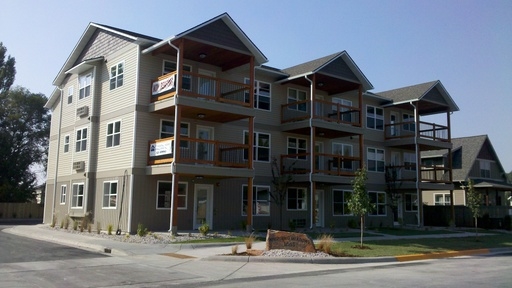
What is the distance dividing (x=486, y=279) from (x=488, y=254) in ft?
30.4

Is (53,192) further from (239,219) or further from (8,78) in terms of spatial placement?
(8,78)

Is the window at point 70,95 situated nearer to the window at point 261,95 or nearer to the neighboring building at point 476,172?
the window at point 261,95

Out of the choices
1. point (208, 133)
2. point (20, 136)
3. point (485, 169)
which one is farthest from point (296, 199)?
point (20, 136)


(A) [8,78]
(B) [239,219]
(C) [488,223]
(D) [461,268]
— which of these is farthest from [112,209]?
(A) [8,78]

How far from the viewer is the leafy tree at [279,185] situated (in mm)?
27406

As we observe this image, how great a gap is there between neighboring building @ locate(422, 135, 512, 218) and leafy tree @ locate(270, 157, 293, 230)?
64.4 feet

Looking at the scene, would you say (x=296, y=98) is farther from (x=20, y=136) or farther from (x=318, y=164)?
(x=20, y=136)

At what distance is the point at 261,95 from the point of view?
29.2 m

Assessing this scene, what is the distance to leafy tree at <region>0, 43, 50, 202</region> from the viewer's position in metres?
50.1

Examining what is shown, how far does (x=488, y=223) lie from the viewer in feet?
122

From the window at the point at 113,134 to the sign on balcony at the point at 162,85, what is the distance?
2.84 m

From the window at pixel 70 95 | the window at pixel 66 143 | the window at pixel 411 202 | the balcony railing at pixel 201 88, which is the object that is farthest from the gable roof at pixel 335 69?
the window at pixel 66 143

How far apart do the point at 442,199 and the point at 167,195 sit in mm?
28195

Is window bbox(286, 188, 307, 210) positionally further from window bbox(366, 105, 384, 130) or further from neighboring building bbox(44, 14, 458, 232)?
window bbox(366, 105, 384, 130)
